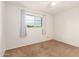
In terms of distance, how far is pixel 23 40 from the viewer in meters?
2.28

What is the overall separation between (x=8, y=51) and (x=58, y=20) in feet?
4.69

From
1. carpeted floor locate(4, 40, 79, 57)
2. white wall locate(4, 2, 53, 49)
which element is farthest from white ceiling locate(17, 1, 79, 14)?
carpeted floor locate(4, 40, 79, 57)

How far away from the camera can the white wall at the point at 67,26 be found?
7.43ft

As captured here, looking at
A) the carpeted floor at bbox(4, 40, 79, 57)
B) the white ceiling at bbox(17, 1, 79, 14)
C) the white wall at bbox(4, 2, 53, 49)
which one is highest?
the white ceiling at bbox(17, 1, 79, 14)

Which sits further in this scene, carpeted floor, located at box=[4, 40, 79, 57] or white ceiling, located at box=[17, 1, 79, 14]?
carpeted floor, located at box=[4, 40, 79, 57]

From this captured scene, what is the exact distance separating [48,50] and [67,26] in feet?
2.67

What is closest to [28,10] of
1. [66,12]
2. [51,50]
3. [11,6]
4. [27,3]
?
[27,3]

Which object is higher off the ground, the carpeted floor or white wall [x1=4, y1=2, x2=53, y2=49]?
white wall [x1=4, y1=2, x2=53, y2=49]

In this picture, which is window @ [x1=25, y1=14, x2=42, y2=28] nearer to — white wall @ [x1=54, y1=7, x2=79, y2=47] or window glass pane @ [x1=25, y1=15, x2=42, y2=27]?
window glass pane @ [x1=25, y1=15, x2=42, y2=27]

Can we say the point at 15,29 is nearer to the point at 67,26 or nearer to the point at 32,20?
the point at 32,20

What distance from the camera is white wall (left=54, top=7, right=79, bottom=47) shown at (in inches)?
89.1

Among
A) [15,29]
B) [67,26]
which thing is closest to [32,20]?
[15,29]

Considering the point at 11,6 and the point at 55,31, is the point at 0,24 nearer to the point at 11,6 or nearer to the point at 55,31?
the point at 11,6

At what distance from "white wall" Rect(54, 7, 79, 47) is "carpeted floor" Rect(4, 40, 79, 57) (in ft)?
0.52
